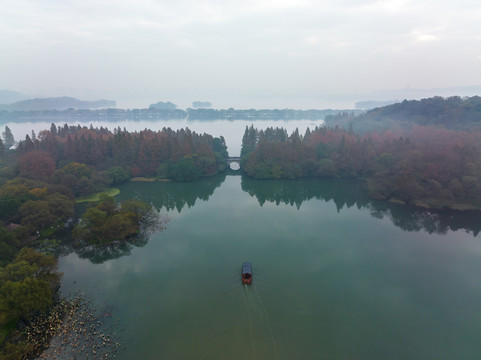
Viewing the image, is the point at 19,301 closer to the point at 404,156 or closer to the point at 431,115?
the point at 404,156

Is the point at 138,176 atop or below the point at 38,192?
below

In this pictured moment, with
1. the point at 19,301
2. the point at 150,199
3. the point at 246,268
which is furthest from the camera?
the point at 150,199

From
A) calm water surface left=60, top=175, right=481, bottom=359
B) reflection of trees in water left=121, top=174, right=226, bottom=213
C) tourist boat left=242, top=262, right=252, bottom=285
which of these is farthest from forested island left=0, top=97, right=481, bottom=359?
tourist boat left=242, top=262, right=252, bottom=285

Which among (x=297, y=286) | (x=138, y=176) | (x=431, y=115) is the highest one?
(x=431, y=115)

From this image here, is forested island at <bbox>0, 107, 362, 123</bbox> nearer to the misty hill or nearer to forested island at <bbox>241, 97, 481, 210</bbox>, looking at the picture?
the misty hill

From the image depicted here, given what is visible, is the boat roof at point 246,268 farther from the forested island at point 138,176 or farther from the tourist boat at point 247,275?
the forested island at point 138,176

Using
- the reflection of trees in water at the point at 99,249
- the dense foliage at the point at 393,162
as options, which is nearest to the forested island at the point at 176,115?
the dense foliage at the point at 393,162

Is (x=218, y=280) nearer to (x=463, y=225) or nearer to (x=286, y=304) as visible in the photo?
(x=286, y=304)

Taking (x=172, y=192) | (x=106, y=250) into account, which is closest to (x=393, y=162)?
(x=172, y=192)

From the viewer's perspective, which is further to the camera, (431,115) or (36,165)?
(431,115)
